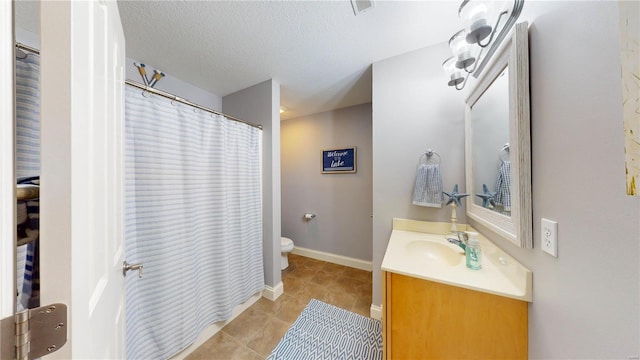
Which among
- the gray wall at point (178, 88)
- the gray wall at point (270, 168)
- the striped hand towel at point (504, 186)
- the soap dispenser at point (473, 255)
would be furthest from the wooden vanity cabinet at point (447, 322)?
the gray wall at point (178, 88)

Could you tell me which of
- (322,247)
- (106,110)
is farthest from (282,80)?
(322,247)

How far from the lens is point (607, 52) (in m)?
0.49

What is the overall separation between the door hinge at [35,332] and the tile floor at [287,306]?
138cm

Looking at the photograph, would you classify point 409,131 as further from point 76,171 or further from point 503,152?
point 76,171

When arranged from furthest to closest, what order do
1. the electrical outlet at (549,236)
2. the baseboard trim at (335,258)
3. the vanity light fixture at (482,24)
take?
the baseboard trim at (335,258) → the vanity light fixture at (482,24) → the electrical outlet at (549,236)

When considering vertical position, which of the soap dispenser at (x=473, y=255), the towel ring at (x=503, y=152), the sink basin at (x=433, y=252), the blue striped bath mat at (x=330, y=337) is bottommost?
the blue striped bath mat at (x=330, y=337)

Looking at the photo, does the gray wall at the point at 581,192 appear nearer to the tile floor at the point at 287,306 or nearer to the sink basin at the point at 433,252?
the sink basin at the point at 433,252

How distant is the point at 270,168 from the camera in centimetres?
198

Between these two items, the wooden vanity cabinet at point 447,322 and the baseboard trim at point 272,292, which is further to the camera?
the baseboard trim at point 272,292

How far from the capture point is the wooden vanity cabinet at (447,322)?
80 centimetres

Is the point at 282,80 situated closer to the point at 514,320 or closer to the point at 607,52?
the point at 607,52

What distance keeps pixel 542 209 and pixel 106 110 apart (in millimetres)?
1497

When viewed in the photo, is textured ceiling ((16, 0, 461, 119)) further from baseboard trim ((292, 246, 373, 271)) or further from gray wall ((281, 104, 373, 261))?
baseboard trim ((292, 246, 373, 271))

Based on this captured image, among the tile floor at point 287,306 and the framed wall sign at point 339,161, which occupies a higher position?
the framed wall sign at point 339,161
